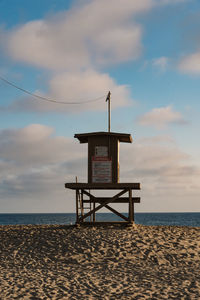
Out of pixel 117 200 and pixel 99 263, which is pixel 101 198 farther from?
pixel 99 263

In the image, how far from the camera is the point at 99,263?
555 inches

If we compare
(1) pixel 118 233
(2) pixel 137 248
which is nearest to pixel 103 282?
(2) pixel 137 248

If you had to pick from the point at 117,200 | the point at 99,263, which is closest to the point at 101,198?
the point at 117,200

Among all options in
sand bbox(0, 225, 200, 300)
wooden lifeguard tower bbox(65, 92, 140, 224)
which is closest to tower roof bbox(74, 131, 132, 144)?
wooden lifeguard tower bbox(65, 92, 140, 224)

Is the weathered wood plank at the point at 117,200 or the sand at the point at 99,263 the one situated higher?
the weathered wood plank at the point at 117,200

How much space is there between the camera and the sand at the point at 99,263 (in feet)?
35.6

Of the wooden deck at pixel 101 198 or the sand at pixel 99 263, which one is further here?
the wooden deck at pixel 101 198

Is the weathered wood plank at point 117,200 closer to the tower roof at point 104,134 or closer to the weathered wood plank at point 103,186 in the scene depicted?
the weathered wood plank at point 103,186

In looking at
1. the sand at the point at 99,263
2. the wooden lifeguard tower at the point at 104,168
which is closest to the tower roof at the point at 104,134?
the wooden lifeguard tower at the point at 104,168

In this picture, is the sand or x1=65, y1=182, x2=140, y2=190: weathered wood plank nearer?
the sand

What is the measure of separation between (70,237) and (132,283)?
6.31 m

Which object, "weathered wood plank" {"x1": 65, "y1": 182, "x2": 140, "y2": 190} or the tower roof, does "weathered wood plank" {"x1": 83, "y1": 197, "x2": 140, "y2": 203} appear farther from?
the tower roof

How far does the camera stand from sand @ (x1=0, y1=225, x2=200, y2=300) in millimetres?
10852

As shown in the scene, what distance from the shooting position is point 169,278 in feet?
40.1
